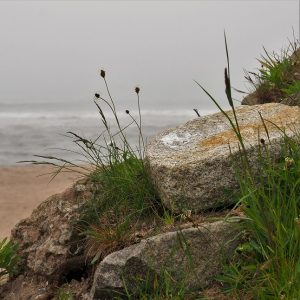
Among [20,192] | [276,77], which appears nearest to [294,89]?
[276,77]

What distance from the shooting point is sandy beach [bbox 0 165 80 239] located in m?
16.6

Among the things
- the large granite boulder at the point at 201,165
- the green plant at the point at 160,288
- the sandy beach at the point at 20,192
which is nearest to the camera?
the green plant at the point at 160,288

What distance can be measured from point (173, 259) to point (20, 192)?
16.6m

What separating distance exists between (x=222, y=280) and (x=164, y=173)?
111cm

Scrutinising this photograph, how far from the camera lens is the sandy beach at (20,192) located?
16.6m

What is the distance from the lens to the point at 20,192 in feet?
67.3

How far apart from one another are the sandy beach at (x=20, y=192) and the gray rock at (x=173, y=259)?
32.1 ft

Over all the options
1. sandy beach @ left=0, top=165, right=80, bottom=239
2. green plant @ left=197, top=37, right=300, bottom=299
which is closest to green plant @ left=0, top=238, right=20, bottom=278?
green plant @ left=197, top=37, right=300, bottom=299

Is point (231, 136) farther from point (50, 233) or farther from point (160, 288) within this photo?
point (50, 233)

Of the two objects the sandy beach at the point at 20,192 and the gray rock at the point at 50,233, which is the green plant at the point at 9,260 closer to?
the gray rock at the point at 50,233

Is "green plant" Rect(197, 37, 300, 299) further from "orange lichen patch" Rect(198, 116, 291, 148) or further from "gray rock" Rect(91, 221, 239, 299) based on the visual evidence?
"orange lichen patch" Rect(198, 116, 291, 148)

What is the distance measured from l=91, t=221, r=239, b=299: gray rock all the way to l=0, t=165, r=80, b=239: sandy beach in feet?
32.1

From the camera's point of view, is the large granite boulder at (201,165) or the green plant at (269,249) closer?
the green plant at (269,249)

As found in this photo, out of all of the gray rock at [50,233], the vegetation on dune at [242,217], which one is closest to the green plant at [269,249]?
the vegetation on dune at [242,217]
